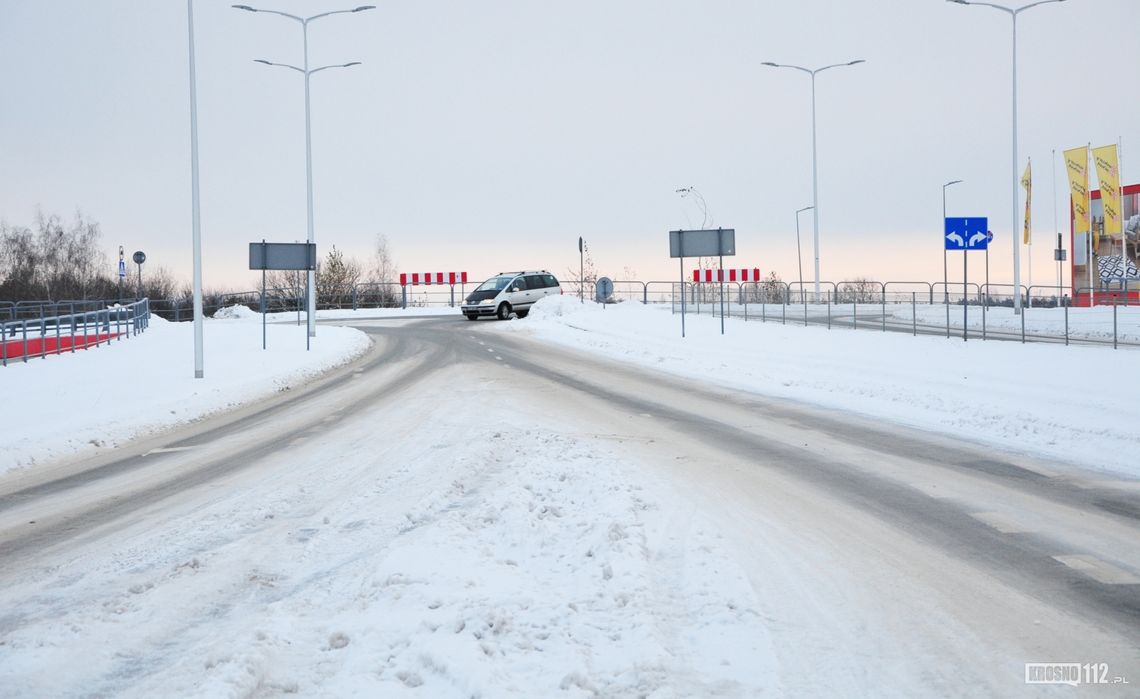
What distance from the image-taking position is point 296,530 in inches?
295

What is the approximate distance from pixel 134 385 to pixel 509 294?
28862mm

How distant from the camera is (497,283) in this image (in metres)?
49.1

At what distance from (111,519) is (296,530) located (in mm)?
1920

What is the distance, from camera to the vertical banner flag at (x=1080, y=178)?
160 ft

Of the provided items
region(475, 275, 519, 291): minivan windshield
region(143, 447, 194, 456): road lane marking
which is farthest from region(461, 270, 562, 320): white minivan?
region(143, 447, 194, 456): road lane marking

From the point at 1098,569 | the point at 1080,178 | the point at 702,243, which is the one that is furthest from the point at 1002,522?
the point at 1080,178

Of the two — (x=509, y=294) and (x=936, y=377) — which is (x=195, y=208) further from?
(x=509, y=294)

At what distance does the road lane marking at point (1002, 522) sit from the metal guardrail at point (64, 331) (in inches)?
954

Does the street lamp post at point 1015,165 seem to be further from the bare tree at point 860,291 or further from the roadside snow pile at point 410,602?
the roadside snow pile at point 410,602

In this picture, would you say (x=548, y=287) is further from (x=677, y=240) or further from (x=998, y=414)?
(x=998, y=414)

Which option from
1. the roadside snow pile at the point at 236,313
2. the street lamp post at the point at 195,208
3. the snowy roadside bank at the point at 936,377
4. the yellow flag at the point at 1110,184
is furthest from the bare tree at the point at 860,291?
the roadside snow pile at the point at 236,313

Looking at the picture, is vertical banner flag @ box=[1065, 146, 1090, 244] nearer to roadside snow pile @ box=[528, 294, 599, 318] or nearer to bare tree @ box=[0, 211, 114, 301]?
roadside snow pile @ box=[528, 294, 599, 318]

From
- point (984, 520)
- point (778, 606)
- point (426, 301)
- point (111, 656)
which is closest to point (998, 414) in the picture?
point (984, 520)

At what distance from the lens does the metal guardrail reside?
26953mm
